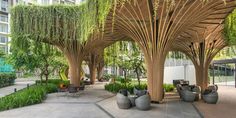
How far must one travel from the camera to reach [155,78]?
12883mm

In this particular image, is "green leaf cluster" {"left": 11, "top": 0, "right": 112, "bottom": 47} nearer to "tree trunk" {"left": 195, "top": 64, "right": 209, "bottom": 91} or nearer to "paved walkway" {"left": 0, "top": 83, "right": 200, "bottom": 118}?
"paved walkway" {"left": 0, "top": 83, "right": 200, "bottom": 118}

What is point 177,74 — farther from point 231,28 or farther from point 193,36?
point 231,28

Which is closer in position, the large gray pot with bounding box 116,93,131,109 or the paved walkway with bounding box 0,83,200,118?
the paved walkway with bounding box 0,83,200,118

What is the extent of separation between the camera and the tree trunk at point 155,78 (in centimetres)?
1282

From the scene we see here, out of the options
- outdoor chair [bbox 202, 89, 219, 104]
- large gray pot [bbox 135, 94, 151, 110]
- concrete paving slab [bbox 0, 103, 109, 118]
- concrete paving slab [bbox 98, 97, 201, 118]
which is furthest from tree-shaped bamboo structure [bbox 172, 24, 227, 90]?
concrete paving slab [bbox 0, 103, 109, 118]

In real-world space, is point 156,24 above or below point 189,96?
above

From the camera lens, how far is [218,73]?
31.2 meters

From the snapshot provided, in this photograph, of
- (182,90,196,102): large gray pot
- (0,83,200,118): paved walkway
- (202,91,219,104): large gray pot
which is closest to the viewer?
(0,83,200,118): paved walkway

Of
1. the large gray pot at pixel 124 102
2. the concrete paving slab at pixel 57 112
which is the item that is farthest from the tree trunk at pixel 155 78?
the concrete paving slab at pixel 57 112

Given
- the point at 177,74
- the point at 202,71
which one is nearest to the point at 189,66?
the point at 177,74

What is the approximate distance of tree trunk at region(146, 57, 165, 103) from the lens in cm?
1282

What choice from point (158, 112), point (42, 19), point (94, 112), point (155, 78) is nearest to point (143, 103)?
point (158, 112)

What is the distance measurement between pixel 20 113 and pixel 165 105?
6168mm

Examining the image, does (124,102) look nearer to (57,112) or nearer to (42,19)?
(57,112)
